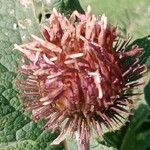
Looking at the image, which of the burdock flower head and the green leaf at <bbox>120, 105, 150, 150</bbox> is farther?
the green leaf at <bbox>120, 105, 150, 150</bbox>

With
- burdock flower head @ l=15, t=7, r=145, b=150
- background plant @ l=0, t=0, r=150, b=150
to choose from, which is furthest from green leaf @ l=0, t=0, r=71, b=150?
burdock flower head @ l=15, t=7, r=145, b=150

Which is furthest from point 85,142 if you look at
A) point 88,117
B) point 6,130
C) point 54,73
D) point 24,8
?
point 24,8

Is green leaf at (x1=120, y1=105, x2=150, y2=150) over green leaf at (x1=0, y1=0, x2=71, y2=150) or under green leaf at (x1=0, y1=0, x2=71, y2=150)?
under

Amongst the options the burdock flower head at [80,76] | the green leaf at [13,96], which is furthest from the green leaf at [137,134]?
the burdock flower head at [80,76]

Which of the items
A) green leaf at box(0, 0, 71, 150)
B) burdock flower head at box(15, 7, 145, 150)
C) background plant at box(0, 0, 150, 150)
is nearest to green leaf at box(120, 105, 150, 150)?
background plant at box(0, 0, 150, 150)

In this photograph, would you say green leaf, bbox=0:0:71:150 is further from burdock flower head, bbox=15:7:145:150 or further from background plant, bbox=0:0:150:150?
burdock flower head, bbox=15:7:145:150

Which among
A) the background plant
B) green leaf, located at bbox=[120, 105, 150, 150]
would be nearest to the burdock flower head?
the background plant

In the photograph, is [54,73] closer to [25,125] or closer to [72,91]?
[72,91]

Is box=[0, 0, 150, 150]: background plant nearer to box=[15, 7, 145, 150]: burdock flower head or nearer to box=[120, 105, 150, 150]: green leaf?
box=[120, 105, 150, 150]: green leaf

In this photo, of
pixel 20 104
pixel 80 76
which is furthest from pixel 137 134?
pixel 80 76

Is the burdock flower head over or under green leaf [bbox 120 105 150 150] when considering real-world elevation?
over
